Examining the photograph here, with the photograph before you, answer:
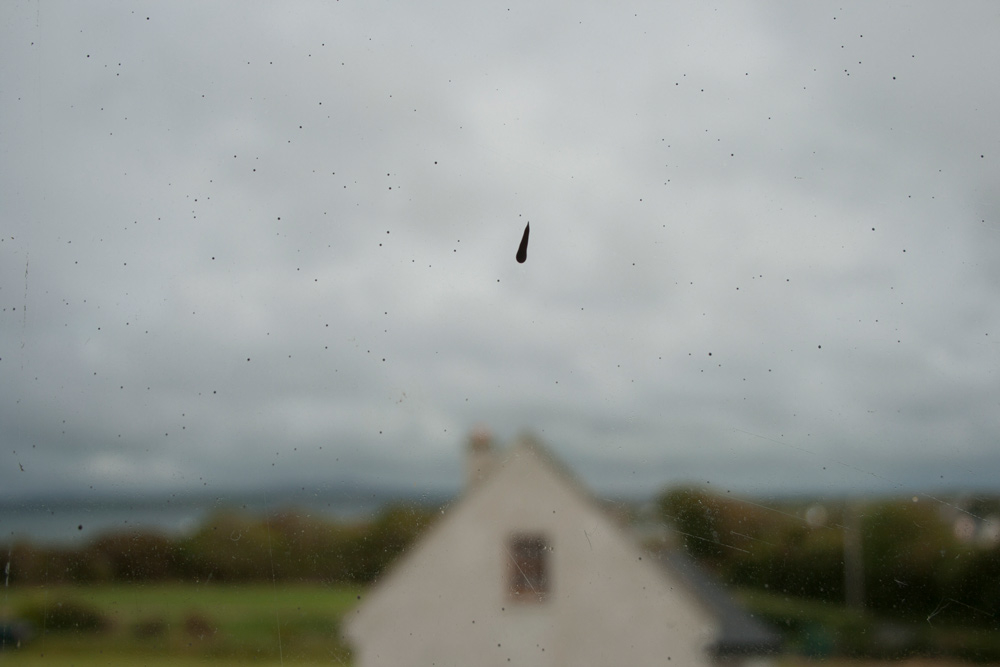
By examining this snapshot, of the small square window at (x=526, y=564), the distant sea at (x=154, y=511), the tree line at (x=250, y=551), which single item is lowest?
the small square window at (x=526, y=564)

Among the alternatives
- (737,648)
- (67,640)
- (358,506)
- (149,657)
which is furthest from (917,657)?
(67,640)

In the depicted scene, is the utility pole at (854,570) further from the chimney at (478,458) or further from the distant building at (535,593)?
the chimney at (478,458)

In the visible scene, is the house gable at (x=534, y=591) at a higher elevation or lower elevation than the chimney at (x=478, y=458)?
lower

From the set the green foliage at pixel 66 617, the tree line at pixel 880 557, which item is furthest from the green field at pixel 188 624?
the tree line at pixel 880 557

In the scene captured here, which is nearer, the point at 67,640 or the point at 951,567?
the point at 951,567

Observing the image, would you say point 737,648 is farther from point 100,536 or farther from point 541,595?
point 100,536

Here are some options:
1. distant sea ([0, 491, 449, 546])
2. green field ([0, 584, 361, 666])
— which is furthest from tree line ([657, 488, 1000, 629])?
green field ([0, 584, 361, 666])

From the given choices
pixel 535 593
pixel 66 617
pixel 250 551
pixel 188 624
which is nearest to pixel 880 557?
pixel 535 593
